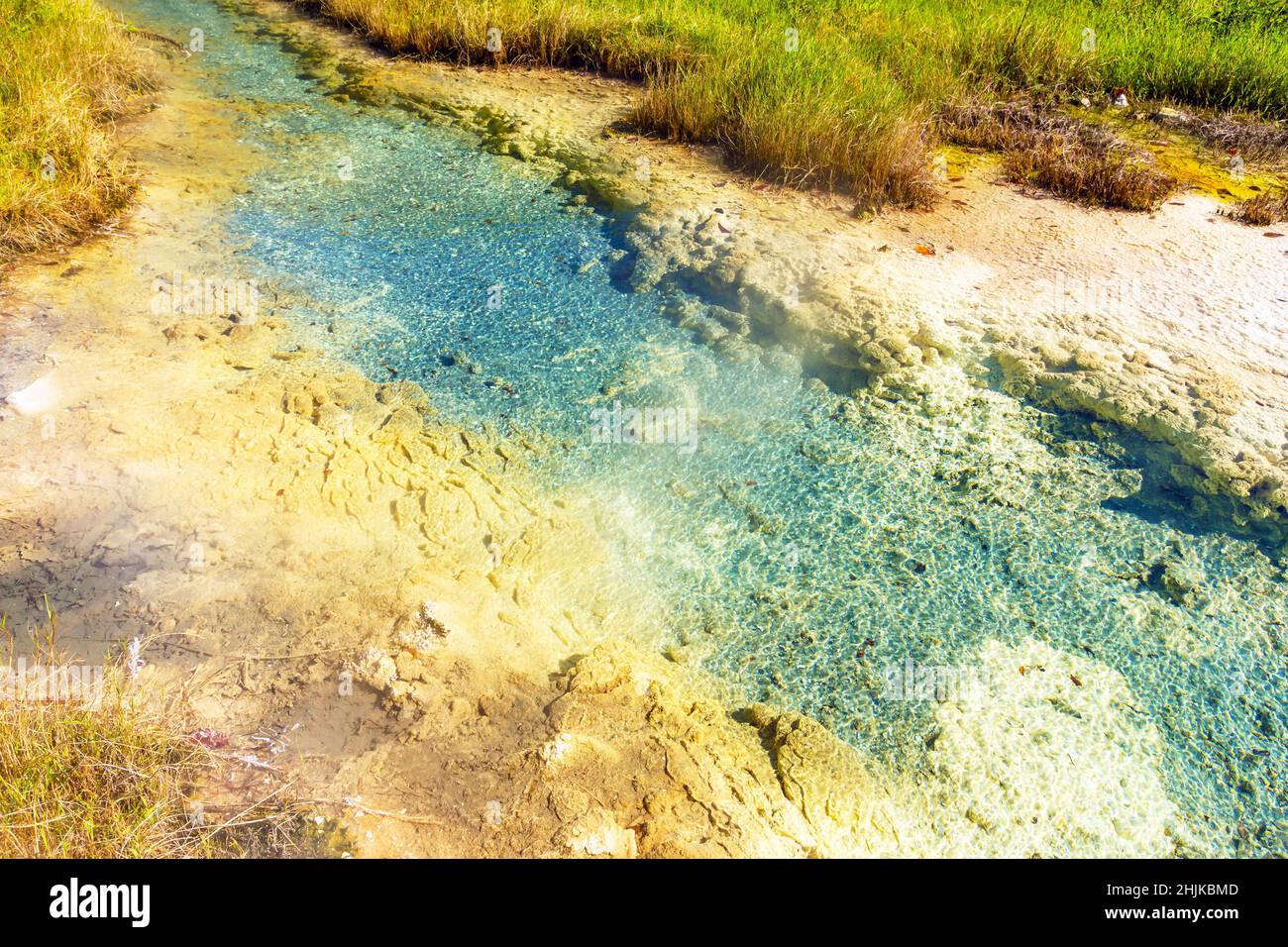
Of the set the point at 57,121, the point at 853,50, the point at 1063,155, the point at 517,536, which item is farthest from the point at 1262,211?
the point at 57,121

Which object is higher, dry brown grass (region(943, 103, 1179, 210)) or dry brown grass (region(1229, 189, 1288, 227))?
dry brown grass (region(943, 103, 1179, 210))

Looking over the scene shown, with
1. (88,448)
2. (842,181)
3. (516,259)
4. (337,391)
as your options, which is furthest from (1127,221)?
(88,448)

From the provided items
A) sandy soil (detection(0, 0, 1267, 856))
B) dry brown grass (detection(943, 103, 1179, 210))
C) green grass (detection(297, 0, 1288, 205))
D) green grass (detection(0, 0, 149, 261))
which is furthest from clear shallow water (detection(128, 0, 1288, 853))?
dry brown grass (detection(943, 103, 1179, 210))

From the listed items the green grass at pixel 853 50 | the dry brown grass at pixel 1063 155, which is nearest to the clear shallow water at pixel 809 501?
the green grass at pixel 853 50

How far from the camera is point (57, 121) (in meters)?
5.19

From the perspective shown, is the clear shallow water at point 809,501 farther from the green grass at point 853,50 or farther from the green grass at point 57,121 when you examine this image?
the green grass at point 853,50

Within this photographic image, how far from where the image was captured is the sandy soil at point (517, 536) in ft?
8.38

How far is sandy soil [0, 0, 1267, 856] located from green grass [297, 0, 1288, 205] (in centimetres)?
120

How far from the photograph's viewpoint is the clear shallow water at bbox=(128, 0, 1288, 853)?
3020 mm

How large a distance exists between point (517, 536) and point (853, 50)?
583cm

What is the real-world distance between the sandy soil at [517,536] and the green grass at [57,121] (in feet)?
0.67

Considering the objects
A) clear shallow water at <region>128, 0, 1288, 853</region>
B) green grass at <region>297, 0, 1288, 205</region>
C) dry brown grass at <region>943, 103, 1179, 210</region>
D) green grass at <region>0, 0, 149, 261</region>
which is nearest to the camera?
clear shallow water at <region>128, 0, 1288, 853</region>

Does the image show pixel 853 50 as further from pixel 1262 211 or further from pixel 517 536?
pixel 517 536

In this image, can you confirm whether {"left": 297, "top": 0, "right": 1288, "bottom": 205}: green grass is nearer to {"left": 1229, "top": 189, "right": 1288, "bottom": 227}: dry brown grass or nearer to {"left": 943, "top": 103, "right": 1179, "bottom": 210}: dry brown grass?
{"left": 943, "top": 103, "right": 1179, "bottom": 210}: dry brown grass
